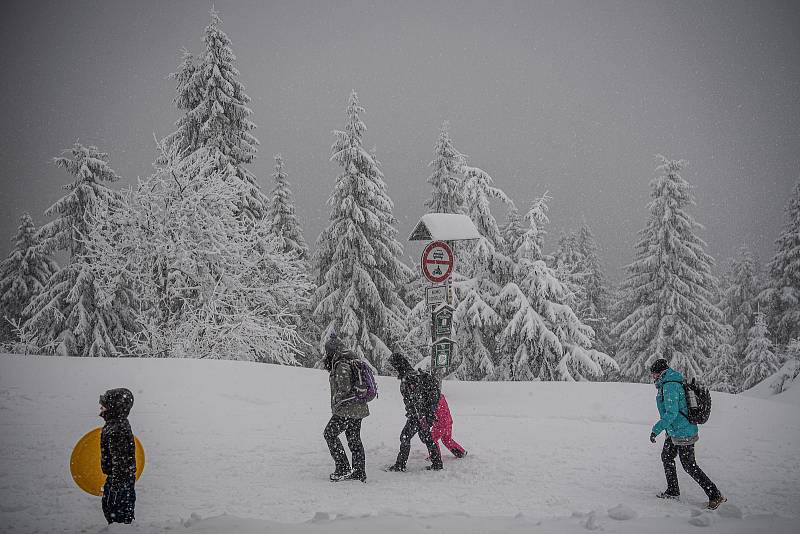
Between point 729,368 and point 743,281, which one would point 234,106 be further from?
point 743,281

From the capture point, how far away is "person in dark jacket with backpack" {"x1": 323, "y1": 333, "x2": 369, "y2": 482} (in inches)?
259

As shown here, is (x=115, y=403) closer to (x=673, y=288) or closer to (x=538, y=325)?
(x=538, y=325)

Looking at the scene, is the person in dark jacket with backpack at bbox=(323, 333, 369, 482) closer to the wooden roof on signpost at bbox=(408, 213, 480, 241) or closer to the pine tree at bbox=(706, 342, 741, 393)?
the wooden roof on signpost at bbox=(408, 213, 480, 241)

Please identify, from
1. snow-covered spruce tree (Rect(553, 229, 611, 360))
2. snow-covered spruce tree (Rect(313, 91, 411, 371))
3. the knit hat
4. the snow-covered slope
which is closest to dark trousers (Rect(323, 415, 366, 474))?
the knit hat

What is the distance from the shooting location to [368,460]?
8.06m

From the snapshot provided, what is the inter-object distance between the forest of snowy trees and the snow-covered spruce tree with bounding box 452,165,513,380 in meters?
0.06

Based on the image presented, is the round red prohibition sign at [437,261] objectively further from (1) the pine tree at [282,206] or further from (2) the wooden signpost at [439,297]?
(1) the pine tree at [282,206]

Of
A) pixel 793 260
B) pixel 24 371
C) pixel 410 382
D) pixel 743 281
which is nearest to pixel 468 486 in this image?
pixel 410 382

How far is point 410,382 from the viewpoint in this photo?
7.06m

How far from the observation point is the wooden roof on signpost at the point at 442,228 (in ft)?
33.6

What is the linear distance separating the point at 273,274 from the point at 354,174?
22.7 feet

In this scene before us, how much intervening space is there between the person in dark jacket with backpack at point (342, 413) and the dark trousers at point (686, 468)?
3.74 meters

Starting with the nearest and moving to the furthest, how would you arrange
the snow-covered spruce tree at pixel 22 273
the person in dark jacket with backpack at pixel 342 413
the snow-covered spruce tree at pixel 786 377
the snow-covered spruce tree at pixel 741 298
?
the person in dark jacket with backpack at pixel 342 413 < the snow-covered spruce tree at pixel 786 377 < the snow-covered spruce tree at pixel 22 273 < the snow-covered spruce tree at pixel 741 298

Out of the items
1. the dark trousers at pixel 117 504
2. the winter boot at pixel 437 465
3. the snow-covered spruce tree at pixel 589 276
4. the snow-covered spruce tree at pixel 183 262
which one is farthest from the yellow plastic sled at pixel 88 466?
the snow-covered spruce tree at pixel 589 276
